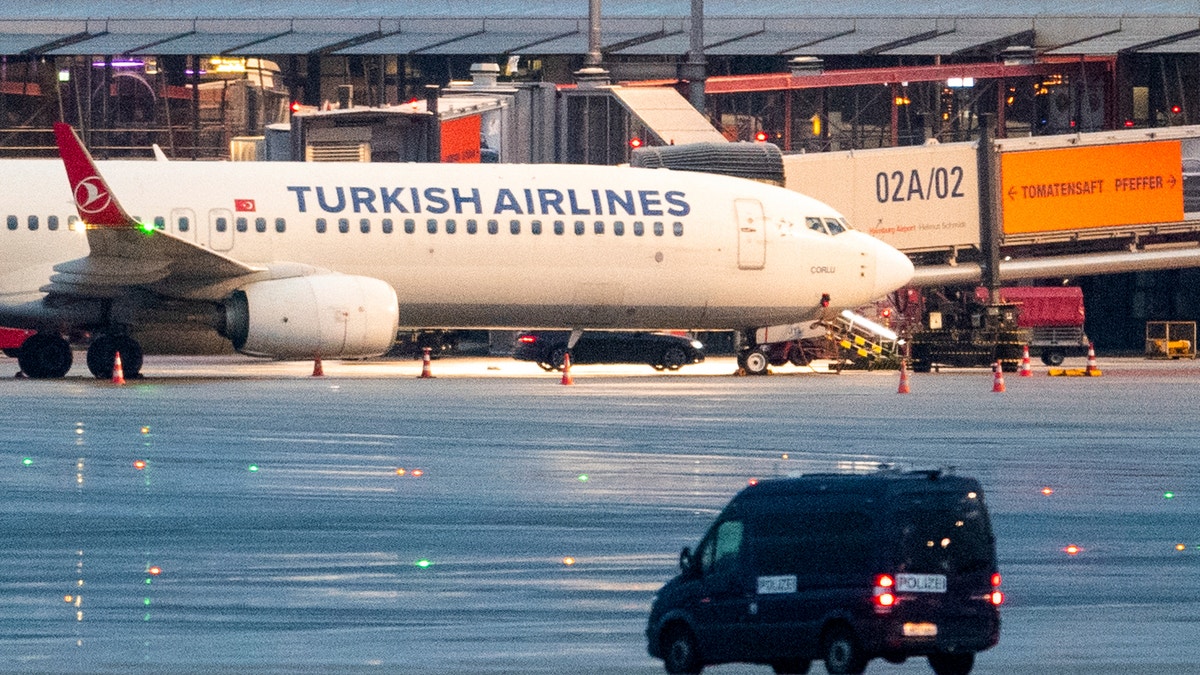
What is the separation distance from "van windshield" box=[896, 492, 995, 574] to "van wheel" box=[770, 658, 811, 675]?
0.76m

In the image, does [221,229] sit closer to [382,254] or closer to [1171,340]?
[382,254]

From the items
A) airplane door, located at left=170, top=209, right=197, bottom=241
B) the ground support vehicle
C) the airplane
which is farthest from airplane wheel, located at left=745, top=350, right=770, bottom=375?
airplane door, located at left=170, top=209, right=197, bottom=241

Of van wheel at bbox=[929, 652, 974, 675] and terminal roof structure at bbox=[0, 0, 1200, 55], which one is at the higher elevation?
terminal roof structure at bbox=[0, 0, 1200, 55]

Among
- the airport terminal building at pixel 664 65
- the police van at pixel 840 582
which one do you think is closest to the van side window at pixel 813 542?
the police van at pixel 840 582

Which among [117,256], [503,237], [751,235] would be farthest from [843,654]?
[751,235]

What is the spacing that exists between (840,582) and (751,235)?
25.6 m

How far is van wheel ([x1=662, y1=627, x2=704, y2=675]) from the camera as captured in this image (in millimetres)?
10562

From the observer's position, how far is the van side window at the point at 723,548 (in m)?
10.9

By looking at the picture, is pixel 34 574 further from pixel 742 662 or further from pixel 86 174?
pixel 86 174

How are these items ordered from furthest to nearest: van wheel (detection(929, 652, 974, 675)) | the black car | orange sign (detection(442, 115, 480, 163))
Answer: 1. orange sign (detection(442, 115, 480, 163))
2. the black car
3. van wheel (detection(929, 652, 974, 675))

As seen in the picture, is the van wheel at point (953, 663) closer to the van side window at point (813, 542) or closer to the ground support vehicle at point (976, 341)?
the van side window at point (813, 542)

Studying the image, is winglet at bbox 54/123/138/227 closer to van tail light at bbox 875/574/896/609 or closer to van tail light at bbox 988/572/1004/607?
van tail light at bbox 988/572/1004/607

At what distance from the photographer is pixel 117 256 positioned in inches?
1251

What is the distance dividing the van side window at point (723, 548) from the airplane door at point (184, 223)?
23.5 m
